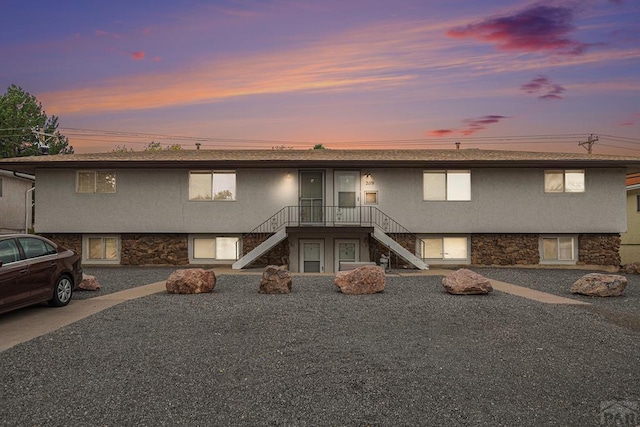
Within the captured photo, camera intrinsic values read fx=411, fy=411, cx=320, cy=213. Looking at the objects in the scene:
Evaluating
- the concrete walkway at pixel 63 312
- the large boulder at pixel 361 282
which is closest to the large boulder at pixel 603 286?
the concrete walkway at pixel 63 312

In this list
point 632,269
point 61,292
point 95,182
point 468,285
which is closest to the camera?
point 61,292

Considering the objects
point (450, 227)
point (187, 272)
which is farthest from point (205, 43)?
point (450, 227)

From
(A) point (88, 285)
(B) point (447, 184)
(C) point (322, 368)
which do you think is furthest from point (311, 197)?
(C) point (322, 368)

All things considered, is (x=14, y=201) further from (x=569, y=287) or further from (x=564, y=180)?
(x=564, y=180)

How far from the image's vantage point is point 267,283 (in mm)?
10227

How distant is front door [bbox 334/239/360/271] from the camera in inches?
672

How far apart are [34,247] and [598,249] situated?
19700 mm

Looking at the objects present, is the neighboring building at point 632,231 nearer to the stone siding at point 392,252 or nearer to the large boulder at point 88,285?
the stone siding at point 392,252

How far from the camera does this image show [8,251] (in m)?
7.67

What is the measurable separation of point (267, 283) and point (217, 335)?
3816 mm

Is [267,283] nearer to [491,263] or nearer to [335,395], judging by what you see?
[335,395]

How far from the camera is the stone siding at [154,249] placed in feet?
57.1

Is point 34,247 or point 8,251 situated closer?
point 8,251

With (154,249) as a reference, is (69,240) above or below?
above
